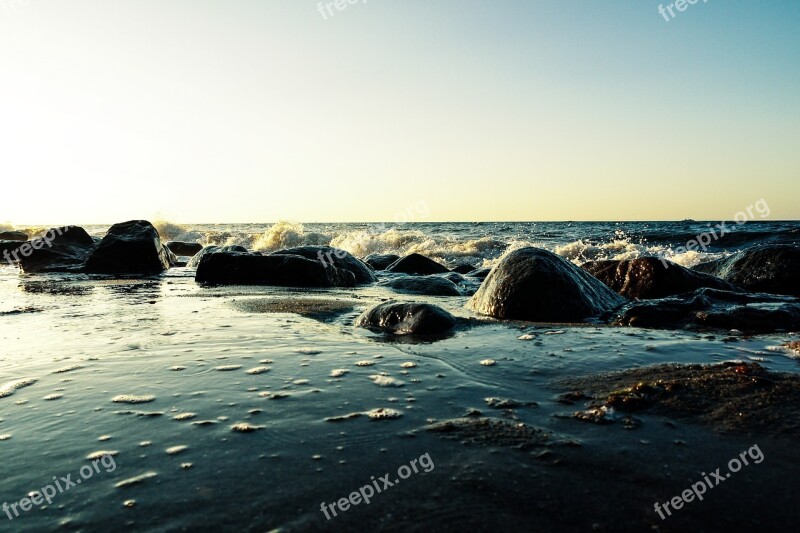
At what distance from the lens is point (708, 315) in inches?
188

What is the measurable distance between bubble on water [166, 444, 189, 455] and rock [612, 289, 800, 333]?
13.7 feet

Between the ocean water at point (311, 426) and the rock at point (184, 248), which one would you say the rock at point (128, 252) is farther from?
the rock at point (184, 248)

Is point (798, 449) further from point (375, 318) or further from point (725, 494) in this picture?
point (375, 318)

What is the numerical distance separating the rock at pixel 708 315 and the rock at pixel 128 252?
10853 mm

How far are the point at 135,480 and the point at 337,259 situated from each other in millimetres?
8387

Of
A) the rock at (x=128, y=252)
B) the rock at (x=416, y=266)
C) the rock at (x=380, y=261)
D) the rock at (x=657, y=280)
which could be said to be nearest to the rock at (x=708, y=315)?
the rock at (x=657, y=280)

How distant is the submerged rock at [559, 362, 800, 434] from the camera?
7.55 ft

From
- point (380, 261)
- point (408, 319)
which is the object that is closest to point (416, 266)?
Answer: point (380, 261)

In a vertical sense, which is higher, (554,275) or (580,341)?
(554,275)

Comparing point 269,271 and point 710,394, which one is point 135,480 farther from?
point 269,271

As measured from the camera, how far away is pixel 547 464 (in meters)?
1.87

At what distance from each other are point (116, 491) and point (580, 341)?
3367 mm

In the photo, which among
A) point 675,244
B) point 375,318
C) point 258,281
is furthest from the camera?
point 675,244

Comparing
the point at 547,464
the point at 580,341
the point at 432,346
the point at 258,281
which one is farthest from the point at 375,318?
the point at 258,281
